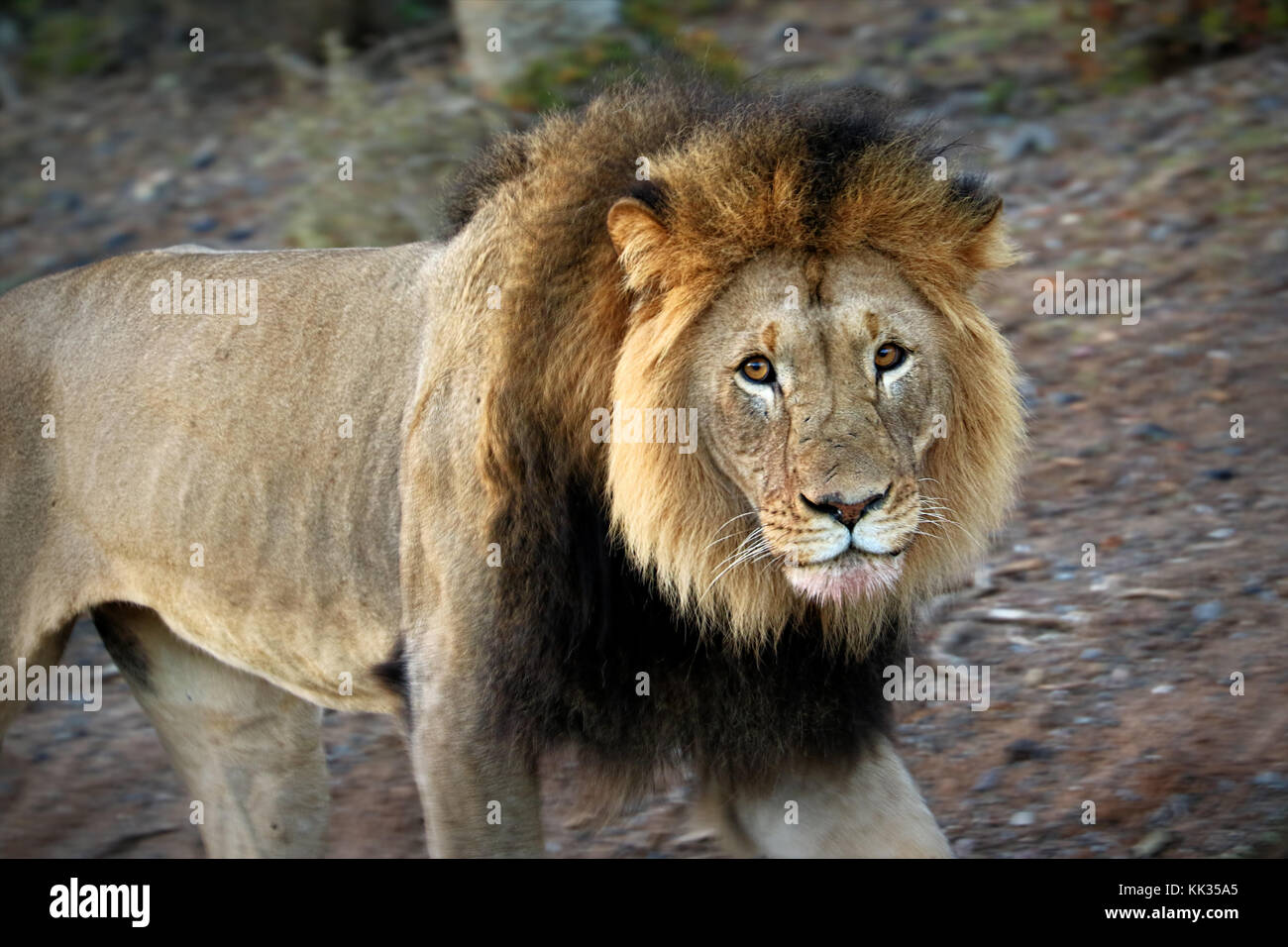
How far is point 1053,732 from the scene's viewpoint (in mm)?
5730

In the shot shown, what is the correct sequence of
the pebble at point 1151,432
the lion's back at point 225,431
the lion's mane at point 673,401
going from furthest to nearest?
the pebble at point 1151,432 < the lion's back at point 225,431 < the lion's mane at point 673,401

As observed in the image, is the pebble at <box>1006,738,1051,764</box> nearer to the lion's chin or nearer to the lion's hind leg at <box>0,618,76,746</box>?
the lion's chin

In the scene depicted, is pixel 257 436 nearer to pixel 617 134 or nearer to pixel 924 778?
pixel 617 134

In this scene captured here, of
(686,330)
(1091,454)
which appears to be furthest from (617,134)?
(1091,454)

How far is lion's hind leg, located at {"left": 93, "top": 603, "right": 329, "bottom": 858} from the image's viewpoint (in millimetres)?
5281

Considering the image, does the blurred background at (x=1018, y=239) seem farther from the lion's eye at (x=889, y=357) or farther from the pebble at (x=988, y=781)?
the lion's eye at (x=889, y=357)

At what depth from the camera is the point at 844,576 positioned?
353 centimetres

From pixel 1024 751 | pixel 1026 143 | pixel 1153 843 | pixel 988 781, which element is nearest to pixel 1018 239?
pixel 1026 143

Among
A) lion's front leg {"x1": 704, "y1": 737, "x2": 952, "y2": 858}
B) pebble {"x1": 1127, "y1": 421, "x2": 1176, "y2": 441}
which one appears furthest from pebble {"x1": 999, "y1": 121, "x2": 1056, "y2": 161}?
lion's front leg {"x1": 704, "y1": 737, "x2": 952, "y2": 858}

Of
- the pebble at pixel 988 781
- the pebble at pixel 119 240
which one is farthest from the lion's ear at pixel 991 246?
the pebble at pixel 119 240

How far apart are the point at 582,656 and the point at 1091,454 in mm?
3826

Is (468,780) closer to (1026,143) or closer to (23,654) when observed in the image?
(23,654)

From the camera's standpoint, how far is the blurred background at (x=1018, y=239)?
5.58 m

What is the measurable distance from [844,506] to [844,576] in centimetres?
17
